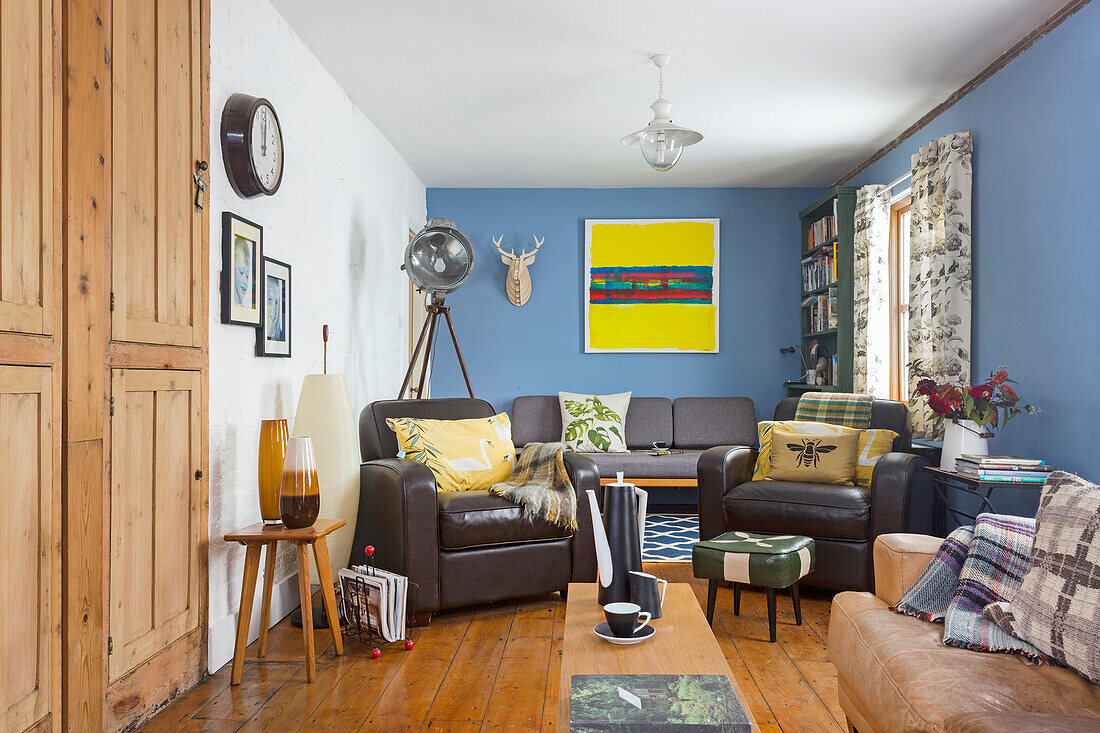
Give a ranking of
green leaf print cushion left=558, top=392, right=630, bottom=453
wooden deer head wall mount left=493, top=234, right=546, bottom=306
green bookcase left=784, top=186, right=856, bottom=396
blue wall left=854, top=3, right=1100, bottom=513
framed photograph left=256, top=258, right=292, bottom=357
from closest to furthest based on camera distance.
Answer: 1. blue wall left=854, top=3, right=1100, bottom=513
2. framed photograph left=256, top=258, right=292, bottom=357
3. green bookcase left=784, top=186, right=856, bottom=396
4. green leaf print cushion left=558, top=392, right=630, bottom=453
5. wooden deer head wall mount left=493, top=234, right=546, bottom=306

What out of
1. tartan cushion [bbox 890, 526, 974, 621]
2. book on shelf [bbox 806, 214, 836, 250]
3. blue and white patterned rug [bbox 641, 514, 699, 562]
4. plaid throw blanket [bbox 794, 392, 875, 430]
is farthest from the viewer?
book on shelf [bbox 806, 214, 836, 250]

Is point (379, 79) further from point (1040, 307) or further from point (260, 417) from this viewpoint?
point (1040, 307)

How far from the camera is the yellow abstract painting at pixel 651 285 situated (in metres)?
6.29

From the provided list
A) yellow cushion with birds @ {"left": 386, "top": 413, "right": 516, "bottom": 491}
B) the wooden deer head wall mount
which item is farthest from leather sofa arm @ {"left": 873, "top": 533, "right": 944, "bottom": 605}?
the wooden deer head wall mount

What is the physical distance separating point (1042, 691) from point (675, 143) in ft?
8.80

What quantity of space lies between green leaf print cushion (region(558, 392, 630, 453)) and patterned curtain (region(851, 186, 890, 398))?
168cm

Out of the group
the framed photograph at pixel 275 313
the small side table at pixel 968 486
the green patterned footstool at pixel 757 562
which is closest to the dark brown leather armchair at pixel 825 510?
the small side table at pixel 968 486

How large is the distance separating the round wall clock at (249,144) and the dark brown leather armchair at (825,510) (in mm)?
2387

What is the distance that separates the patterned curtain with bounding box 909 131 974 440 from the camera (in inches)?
153

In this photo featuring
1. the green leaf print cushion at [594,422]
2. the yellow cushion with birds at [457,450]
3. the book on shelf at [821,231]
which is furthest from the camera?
the green leaf print cushion at [594,422]

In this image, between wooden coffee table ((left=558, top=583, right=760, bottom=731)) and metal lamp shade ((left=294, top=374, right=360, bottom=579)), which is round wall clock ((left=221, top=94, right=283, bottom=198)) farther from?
wooden coffee table ((left=558, top=583, right=760, bottom=731))

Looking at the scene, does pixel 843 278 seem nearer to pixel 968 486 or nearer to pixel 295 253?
pixel 968 486

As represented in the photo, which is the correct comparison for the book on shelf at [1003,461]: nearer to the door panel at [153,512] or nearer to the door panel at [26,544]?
the door panel at [153,512]

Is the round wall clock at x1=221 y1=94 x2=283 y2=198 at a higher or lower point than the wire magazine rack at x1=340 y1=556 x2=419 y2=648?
higher
